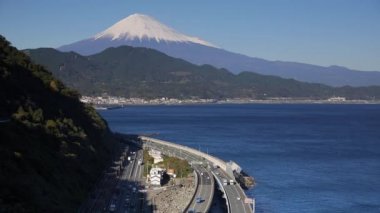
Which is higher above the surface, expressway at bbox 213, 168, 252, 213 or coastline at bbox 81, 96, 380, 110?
coastline at bbox 81, 96, 380, 110

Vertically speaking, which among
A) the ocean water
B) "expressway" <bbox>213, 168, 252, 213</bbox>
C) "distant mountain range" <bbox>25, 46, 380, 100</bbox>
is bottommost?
the ocean water

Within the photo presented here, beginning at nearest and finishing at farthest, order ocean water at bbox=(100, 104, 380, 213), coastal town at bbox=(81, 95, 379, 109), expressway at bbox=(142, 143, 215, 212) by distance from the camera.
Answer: expressway at bbox=(142, 143, 215, 212)
ocean water at bbox=(100, 104, 380, 213)
coastal town at bbox=(81, 95, 379, 109)

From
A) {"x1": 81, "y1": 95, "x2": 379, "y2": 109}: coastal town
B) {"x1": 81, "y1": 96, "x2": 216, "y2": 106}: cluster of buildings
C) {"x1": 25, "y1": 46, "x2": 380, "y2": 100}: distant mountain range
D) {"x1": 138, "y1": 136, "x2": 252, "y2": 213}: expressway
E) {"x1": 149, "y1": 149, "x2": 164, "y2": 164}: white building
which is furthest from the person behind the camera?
{"x1": 25, "y1": 46, "x2": 380, "y2": 100}: distant mountain range

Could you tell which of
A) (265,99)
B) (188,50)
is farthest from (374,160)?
(188,50)

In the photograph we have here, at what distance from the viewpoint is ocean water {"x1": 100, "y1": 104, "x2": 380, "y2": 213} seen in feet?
52.5

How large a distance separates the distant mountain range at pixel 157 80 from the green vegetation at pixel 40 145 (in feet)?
201

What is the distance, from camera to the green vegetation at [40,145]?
9.64m

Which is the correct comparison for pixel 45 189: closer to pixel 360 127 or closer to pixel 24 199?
pixel 24 199

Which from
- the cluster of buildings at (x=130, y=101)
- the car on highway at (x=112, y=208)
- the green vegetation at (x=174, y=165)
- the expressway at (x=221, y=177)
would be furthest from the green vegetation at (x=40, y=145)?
the cluster of buildings at (x=130, y=101)

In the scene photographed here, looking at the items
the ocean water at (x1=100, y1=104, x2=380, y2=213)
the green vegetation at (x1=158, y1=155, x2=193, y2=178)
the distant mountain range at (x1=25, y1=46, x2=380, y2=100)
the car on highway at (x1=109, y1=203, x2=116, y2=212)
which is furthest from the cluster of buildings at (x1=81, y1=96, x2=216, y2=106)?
the car on highway at (x1=109, y1=203, x2=116, y2=212)

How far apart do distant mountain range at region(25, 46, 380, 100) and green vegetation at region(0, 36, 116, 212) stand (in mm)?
61183

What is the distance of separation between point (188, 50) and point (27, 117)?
165975 millimetres

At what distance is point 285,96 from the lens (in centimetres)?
9706

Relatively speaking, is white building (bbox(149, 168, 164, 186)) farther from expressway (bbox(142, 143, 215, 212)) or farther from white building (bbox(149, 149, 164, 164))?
white building (bbox(149, 149, 164, 164))
